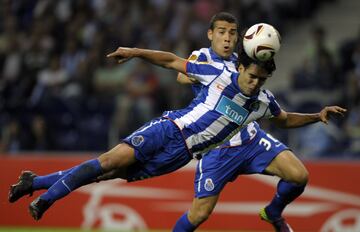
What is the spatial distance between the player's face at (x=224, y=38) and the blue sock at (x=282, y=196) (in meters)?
1.51

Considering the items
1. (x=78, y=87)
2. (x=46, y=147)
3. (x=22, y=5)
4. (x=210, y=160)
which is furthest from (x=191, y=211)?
(x=22, y=5)

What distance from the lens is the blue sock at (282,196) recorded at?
10.1 m

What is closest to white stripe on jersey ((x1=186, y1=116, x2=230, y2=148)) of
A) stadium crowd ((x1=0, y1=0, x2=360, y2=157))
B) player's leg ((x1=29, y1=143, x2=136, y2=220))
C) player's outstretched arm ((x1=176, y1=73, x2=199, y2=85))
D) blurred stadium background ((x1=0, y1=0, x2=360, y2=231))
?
player's outstretched arm ((x1=176, y1=73, x2=199, y2=85))

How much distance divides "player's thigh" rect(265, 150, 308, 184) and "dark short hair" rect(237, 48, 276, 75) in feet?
3.46

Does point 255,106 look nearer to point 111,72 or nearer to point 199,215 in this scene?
point 199,215

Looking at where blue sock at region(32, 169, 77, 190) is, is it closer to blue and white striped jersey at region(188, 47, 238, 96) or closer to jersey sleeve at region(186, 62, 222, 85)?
jersey sleeve at region(186, 62, 222, 85)

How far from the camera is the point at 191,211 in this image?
10289 millimetres

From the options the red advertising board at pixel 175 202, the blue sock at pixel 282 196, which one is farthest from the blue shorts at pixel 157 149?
the red advertising board at pixel 175 202

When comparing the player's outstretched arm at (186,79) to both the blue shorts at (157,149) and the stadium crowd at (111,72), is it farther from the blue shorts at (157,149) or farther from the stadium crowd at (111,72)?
the stadium crowd at (111,72)

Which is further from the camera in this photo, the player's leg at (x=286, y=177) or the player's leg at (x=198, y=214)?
the player's leg at (x=198, y=214)

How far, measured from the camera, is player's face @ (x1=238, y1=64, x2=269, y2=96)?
9562 millimetres

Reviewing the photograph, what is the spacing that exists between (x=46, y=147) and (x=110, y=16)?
3523 millimetres

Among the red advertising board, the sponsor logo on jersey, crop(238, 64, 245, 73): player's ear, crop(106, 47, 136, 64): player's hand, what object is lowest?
the red advertising board

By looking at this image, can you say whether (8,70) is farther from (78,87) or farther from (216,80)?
(216,80)
